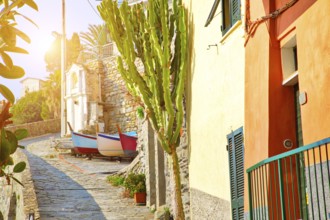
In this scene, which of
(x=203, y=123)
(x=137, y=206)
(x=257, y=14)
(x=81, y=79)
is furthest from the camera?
(x=81, y=79)

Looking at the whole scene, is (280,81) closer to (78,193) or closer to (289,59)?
(289,59)

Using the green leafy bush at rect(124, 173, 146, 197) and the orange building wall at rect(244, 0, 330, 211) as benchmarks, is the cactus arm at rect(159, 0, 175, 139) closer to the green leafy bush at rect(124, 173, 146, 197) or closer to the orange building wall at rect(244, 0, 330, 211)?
the green leafy bush at rect(124, 173, 146, 197)

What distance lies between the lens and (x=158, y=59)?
13.4 metres

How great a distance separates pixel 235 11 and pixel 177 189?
5630 mm

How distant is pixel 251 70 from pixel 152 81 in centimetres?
589

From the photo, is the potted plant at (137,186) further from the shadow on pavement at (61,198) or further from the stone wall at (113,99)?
the stone wall at (113,99)

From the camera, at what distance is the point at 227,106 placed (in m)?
9.83

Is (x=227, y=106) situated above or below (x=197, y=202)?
above

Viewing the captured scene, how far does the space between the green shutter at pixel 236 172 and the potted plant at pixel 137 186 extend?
27.1 ft

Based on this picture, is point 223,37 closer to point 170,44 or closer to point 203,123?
→ point 203,123

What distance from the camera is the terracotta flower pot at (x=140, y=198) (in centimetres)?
1723

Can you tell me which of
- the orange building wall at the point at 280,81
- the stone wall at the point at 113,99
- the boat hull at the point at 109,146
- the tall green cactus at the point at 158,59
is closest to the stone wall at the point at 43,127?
the stone wall at the point at 113,99

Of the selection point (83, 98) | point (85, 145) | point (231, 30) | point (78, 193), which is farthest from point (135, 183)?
point (83, 98)

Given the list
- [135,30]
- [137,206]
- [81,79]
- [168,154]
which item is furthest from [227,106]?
[81,79]
